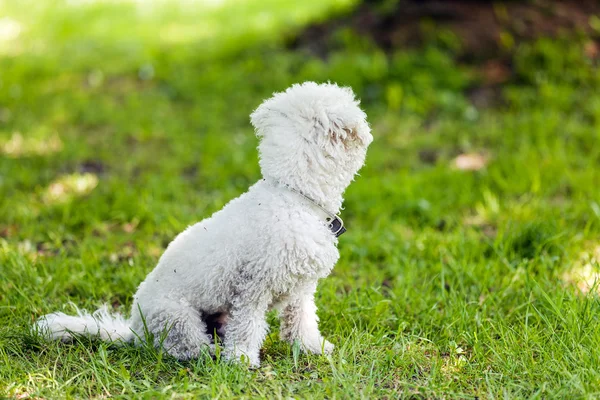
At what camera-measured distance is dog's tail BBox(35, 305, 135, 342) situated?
2941 millimetres

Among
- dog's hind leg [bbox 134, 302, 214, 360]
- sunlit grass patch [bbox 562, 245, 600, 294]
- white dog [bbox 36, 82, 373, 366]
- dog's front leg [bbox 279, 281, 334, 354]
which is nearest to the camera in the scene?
white dog [bbox 36, 82, 373, 366]

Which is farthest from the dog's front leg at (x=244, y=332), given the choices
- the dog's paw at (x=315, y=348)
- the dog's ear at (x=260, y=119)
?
the dog's ear at (x=260, y=119)

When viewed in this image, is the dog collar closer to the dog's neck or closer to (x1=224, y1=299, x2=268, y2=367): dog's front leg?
the dog's neck

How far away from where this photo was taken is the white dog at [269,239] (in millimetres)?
2627

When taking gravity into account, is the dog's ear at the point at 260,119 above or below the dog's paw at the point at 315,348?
above

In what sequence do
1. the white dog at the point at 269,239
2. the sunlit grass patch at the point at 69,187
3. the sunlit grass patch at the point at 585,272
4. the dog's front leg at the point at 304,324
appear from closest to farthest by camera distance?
the white dog at the point at 269,239, the dog's front leg at the point at 304,324, the sunlit grass patch at the point at 585,272, the sunlit grass patch at the point at 69,187

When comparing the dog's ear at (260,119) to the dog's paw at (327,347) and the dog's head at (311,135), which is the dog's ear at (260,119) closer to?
the dog's head at (311,135)

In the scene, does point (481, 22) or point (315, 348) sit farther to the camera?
point (481, 22)

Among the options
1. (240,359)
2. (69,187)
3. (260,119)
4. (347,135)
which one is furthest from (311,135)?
(69,187)

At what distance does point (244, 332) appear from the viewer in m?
2.72

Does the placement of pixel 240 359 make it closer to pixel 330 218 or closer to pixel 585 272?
pixel 330 218

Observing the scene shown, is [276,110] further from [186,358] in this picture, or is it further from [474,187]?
[474,187]

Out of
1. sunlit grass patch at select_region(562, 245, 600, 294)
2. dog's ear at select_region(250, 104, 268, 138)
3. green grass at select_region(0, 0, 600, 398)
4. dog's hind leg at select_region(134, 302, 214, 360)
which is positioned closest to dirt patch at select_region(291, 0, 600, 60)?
green grass at select_region(0, 0, 600, 398)

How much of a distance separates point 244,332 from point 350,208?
97.4 inches
